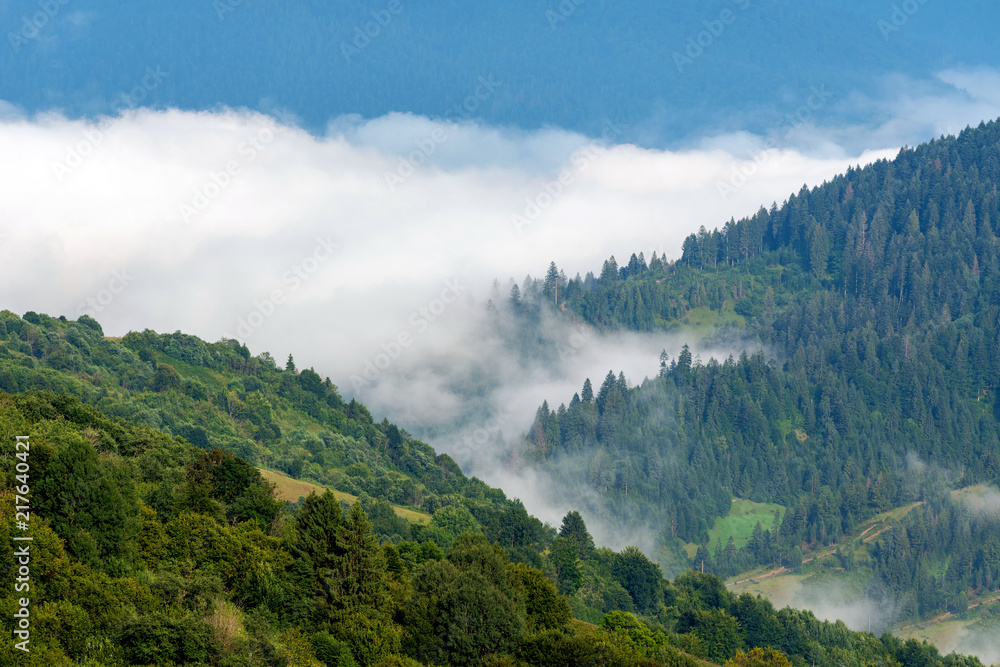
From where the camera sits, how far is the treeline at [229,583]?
74.8 m

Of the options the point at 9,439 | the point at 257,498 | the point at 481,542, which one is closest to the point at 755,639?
the point at 481,542

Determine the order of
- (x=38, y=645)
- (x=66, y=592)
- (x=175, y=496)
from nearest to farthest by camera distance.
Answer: (x=38, y=645)
(x=66, y=592)
(x=175, y=496)

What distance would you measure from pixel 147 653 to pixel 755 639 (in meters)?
149

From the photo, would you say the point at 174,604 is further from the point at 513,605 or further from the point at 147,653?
the point at 513,605

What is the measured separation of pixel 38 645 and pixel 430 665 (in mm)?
33421

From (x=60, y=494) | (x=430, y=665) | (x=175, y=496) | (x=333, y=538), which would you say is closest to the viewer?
(x=60, y=494)

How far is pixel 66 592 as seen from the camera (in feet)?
255

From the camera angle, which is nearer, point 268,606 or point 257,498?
point 268,606

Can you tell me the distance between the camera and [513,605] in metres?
98.5

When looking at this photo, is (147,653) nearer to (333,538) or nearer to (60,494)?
→ (60,494)

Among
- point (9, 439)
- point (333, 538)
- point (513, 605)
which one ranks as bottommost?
point (513, 605)

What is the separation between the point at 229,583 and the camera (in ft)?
311

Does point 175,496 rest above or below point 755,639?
above

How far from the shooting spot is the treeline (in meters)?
74.8
